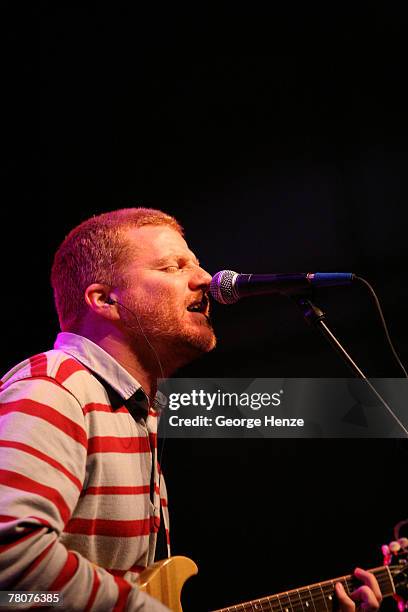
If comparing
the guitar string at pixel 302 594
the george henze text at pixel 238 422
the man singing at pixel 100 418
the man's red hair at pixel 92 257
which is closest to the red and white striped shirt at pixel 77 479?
the man singing at pixel 100 418

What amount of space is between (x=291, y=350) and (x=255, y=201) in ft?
3.33

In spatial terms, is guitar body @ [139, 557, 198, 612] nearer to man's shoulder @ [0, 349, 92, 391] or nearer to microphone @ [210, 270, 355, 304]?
man's shoulder @ [0, 349, 92, 391]

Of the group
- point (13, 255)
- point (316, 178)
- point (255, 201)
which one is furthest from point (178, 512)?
point (316, 178)

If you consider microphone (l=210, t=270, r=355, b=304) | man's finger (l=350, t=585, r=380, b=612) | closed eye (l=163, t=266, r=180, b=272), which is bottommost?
man's finger (l=350, t=585, r=380, b=612)

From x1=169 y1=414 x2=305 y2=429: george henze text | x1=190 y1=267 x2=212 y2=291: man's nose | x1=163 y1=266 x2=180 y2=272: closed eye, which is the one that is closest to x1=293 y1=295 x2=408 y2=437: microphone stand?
x1=190 y1=267 x2=212 y2=291: man's nose

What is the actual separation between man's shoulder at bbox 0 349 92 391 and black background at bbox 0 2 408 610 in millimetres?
1360

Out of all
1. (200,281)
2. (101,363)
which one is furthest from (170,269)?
(101,363)

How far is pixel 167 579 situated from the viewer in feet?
5.54

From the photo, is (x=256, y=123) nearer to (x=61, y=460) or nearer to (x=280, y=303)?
(x=280, y=303)

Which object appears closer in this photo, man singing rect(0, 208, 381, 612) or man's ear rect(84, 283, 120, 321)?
man singing rect(0, 208, 381, 612)

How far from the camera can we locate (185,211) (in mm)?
3561

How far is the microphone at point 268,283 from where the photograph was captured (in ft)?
5.88

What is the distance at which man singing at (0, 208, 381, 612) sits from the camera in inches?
53.5

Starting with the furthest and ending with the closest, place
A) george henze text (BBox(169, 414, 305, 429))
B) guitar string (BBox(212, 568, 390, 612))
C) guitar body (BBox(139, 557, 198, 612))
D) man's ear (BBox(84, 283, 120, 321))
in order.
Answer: george henze text (BBox(169, 414, 305, 429))
man's ear (BBox(84, 283, 120, 321))
guitar string (BBox(212, 568, 390, 612))
guitar body (BBox(139, 557, 198, 612))
